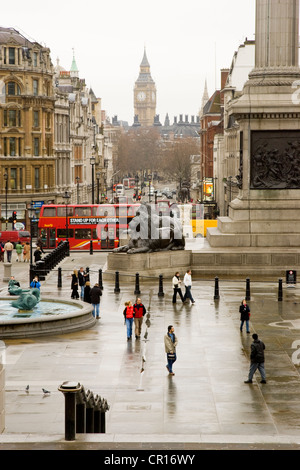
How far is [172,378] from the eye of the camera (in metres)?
19.7

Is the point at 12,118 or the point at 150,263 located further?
the point at 12,118

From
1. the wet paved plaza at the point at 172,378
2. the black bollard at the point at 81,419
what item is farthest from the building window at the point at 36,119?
the black bollard at the point at 81,419

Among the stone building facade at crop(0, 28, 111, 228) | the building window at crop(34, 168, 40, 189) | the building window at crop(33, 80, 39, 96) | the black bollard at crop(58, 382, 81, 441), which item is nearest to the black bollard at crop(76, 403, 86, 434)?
the black bollard at crop(58, 382, 81, 441)

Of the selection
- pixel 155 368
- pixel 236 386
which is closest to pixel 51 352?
pixel 155 368

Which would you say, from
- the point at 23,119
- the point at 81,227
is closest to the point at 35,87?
the point at 23,119

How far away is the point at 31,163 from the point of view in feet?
277

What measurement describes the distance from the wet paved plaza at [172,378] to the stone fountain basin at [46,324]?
0.35 meters

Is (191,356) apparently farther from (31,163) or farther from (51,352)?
(31,163)

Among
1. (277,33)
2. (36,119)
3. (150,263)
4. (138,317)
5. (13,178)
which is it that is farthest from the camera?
(36,119)

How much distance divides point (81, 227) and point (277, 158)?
25090mm

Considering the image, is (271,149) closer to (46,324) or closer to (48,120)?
(46,324)

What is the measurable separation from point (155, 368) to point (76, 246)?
40374 millimetres

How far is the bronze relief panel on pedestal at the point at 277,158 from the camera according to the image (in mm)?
37906

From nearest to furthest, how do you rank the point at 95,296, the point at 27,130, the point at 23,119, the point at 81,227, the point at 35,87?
the point at 95,296 → the point at 81,227 → the point at 23,119 → the point at 27,130 → the point at 35,87
